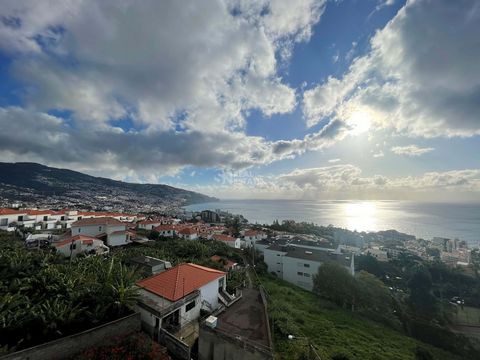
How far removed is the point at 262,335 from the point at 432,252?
8593 cm

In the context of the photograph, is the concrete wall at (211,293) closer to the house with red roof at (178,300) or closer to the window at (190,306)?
the house with red roof at (178,300)

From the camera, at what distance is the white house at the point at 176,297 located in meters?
11.2

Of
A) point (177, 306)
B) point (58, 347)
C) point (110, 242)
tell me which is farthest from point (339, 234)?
point (58, 347)

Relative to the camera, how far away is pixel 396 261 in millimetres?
48812

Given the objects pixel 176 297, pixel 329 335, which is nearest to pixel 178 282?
pixel 176 297

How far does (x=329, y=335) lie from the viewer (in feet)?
49.8

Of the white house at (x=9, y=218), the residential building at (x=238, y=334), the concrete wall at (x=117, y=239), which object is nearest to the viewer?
the residential building at (x=238, y=334)

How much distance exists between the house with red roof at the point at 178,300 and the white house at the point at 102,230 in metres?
24.3

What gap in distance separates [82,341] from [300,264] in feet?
96.4

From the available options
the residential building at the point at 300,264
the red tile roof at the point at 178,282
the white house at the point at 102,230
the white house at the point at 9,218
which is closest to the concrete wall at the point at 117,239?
the white house at the point at 102,230

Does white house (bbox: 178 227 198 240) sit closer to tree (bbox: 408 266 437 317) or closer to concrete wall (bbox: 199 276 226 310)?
concrete wall (bbox: 199 276 226 310)

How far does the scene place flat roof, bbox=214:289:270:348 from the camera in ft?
34.0

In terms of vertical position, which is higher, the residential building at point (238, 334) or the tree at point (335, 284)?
the residential building at point (238, 334)

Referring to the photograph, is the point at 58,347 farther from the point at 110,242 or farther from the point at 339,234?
the point at 339,234
